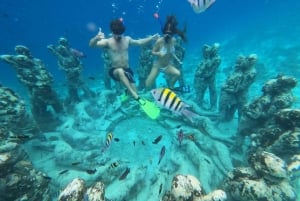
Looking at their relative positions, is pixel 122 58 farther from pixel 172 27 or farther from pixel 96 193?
pixel 96 193

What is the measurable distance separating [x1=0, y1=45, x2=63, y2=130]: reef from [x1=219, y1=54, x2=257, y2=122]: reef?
23.1ft

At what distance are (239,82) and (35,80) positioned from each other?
25.9ft

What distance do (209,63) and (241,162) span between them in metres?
4.57

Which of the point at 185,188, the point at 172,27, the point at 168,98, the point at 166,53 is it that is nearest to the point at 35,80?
the point at 166,53

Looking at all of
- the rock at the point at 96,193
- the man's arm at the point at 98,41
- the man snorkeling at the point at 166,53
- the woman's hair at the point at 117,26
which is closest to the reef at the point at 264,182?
the rock at the point at 96,193

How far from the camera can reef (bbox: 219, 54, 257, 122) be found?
945 centimetres

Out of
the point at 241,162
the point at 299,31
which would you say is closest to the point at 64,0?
the point at 299,31

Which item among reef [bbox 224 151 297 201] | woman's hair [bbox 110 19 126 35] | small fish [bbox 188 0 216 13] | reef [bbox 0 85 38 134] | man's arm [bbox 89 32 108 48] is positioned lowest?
reef [bbox 0 85 38 134]

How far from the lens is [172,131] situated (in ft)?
31.2

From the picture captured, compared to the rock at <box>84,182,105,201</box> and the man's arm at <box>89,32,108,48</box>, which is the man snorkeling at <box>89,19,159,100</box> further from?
the rock at <box>84,182,105,201</box>

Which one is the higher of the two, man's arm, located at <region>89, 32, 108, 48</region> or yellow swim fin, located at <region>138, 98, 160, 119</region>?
man's arm, located at <region>89, 32, 108, 48</region>

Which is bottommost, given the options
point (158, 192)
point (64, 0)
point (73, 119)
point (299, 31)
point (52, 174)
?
point (52, 174)

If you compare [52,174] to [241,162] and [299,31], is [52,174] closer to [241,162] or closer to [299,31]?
[241,162]

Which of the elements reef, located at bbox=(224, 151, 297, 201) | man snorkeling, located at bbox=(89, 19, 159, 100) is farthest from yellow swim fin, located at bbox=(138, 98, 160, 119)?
reef, located at bbox=(224, 151, 297, 201)
